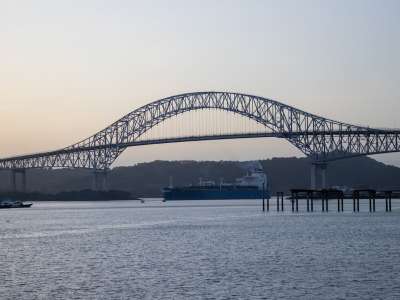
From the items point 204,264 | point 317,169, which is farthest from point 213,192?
point 204,264

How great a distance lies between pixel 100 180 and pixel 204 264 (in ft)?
436

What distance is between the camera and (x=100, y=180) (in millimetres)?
170000

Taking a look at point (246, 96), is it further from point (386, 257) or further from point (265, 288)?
point (265, 288)

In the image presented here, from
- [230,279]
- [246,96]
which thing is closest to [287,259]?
[230,279]

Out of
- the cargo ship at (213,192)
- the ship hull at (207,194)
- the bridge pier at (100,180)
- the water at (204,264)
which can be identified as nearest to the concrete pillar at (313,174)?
the cargo ship at (213,192)

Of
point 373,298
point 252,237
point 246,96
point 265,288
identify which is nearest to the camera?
point 373,298

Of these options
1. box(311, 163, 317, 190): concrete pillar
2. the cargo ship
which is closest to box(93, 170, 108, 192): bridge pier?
the cargo ship

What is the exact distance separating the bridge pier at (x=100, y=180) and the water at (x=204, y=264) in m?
99.7

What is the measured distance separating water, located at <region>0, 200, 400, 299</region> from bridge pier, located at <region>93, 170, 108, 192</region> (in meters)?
99.7

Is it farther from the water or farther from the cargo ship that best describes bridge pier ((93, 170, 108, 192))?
the water

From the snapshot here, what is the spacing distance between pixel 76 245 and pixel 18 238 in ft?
27.4

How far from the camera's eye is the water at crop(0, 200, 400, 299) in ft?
100

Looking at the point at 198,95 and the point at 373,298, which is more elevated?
the point at 198,95

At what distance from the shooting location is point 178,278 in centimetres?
3384
